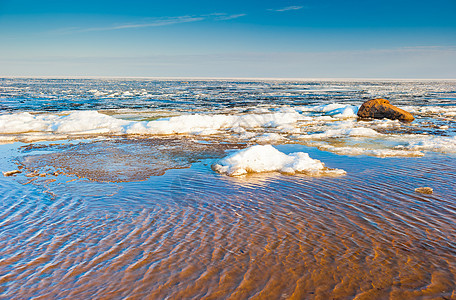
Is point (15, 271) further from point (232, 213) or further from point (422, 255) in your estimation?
point (422, 255)

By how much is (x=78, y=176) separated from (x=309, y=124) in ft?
42.1

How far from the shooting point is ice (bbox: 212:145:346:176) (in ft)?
26.8

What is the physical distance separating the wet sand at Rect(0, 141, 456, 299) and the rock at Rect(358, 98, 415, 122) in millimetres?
12726

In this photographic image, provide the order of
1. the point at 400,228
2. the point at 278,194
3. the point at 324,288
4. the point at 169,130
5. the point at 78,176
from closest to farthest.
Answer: the point at 324,288, the point at 400,228, the point at 278,194, the point at 78,176, the point at 169,130

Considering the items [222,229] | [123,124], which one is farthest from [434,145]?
Result: [123,124]

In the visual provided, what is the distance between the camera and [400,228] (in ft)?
17.0

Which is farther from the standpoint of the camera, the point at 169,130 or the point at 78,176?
the point at 169,130

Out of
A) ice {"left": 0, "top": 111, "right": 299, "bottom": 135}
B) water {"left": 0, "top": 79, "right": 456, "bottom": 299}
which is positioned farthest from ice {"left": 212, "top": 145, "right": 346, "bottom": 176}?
ice {"left": 0, "top": 111, "right": 299, "bottom": 135}

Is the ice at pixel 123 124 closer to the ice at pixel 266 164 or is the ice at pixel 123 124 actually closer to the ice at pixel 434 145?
the ice at pixel 266 164

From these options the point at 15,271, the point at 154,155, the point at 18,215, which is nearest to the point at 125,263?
the point at 15,271

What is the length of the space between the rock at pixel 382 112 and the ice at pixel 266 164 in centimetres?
1361

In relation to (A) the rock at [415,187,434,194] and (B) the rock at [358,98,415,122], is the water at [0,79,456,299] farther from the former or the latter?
(B) the rock at [358,98,415,122]

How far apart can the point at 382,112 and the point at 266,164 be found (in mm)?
15148

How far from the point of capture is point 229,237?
16.2ft
